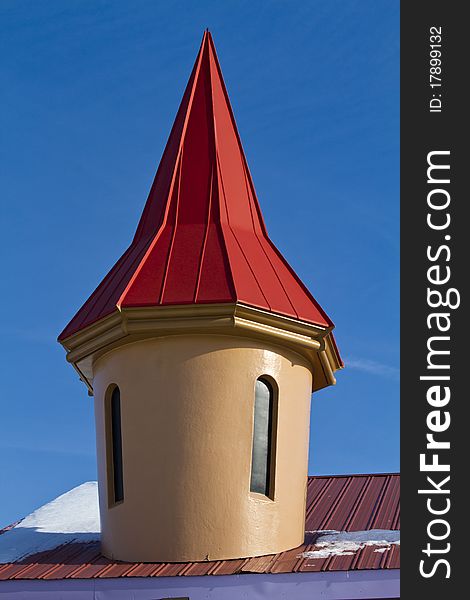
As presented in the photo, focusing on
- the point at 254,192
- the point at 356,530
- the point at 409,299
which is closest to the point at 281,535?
the point at 356,530

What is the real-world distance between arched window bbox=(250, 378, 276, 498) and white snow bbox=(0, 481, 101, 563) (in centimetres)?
282

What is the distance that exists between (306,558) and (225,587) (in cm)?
108

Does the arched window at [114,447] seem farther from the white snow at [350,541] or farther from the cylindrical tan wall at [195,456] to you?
the white snow at [350,541]

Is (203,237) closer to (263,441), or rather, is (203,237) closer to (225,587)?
(263,441)

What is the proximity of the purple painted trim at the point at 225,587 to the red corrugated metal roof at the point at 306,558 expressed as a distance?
0.28ft

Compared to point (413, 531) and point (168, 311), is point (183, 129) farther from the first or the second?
point (413, 531)

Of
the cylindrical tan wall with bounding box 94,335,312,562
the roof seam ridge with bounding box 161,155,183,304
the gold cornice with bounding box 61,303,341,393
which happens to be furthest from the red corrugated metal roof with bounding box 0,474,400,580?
the roof seam ridge with bounding box 161,155,183,304

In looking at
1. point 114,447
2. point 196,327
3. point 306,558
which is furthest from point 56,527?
point 306,558

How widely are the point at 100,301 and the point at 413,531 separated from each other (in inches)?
209

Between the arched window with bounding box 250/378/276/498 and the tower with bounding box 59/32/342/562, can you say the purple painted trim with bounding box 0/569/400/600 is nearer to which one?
the tower with bounding box 59/32/342/562

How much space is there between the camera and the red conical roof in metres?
12.5

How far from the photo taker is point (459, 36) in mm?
10195

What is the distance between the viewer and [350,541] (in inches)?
476

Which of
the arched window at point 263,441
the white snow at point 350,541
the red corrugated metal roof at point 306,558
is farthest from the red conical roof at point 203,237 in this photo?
the red corrugated metal roof at point 306,558
